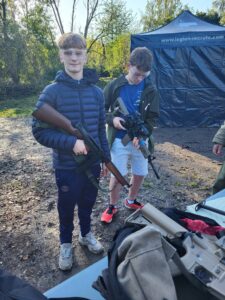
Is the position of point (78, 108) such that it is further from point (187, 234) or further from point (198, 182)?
point (198, 182)

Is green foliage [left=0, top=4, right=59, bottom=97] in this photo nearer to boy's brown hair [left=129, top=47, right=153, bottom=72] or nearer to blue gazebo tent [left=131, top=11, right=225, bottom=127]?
blue gazebo tent [left=131, top=11, right=225, bottom=127]

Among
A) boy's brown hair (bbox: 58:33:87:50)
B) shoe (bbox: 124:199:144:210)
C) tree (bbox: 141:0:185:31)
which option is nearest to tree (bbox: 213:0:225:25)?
tree (bbox: 141:0:185:31)

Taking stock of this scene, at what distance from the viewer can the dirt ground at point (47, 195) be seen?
2.85m

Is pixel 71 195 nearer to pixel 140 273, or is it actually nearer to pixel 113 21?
pixel 140 273

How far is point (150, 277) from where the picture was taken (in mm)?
1056

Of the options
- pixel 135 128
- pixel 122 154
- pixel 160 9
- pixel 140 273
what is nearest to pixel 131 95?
pixel 135 128

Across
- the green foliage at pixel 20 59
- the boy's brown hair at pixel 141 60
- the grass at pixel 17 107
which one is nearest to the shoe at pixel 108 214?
the boy's brown hair at pixel 141 60

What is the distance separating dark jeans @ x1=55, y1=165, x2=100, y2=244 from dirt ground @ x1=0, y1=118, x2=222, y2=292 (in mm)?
423

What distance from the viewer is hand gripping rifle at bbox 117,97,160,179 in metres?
2.93

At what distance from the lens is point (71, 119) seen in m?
2.26

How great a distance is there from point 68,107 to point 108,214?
1.68 meters

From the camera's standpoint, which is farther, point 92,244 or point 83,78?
point 92,244

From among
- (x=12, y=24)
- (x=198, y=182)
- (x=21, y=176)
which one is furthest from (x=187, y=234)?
(x=12, y=24)

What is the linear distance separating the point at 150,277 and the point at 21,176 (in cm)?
423
